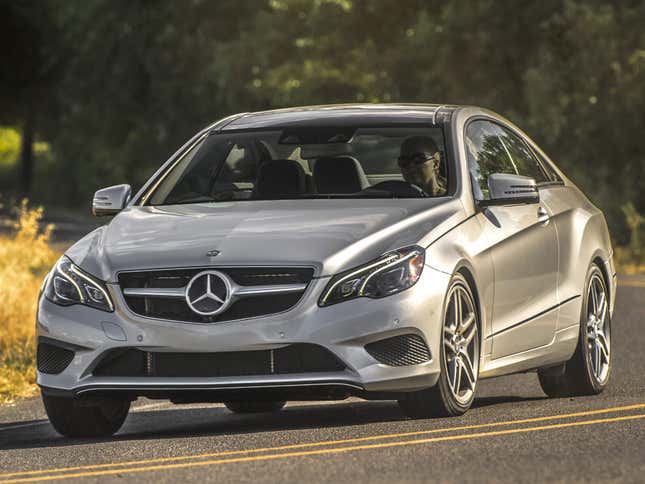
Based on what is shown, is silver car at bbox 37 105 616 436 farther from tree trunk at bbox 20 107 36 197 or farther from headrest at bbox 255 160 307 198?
tree trunk at bbox 20 107 36 197

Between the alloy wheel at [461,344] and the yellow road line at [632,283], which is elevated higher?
the alloy wheel at [461,344]

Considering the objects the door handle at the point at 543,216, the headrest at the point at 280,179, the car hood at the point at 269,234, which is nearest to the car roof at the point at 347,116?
the headrest at the point at 280,179

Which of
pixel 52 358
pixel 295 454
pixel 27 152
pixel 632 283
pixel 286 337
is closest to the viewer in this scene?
pixel 295 454

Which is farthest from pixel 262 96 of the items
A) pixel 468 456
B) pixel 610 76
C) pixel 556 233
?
pixel 468 456

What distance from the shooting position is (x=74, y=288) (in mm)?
8945

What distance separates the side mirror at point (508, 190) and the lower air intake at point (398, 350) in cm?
130

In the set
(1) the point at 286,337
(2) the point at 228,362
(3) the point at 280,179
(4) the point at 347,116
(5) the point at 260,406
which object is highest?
(4) the point at 347,116

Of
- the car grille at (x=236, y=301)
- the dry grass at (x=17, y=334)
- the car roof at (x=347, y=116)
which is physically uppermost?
the car roof at (x=347, y=116)

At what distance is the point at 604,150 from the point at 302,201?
2106cm

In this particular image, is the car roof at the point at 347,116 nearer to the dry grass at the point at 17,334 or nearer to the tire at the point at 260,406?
the tire at the point at 260,406

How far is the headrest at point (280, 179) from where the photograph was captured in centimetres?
990

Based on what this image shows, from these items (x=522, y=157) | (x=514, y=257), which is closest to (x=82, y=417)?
(x=514, y=257)

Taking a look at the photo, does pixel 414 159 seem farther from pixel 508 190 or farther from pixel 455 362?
pixel 455 362

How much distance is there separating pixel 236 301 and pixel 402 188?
1.54 m
